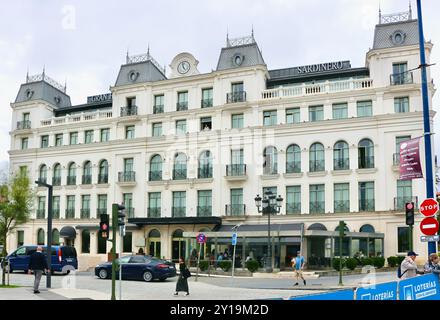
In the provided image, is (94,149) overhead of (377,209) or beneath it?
overhead

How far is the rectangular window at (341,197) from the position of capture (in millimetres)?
40969

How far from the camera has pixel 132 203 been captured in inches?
1935

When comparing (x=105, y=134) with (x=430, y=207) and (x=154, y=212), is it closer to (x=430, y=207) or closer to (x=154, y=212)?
(x=154, y=212)

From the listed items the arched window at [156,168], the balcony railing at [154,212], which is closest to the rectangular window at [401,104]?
the arched window at [156,168]

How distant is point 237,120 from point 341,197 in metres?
11.2

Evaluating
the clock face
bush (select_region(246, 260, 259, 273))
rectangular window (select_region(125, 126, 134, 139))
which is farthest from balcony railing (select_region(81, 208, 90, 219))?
bush (select_region(246, 260, 259, 273))

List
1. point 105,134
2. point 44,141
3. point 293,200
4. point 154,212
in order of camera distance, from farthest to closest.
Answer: point 44,141, point 105,134, point 154,212, point 293,200

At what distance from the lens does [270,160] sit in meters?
44.1

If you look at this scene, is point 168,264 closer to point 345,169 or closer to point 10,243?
point 345,169

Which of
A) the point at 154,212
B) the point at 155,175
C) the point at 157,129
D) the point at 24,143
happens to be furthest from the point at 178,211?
the point at 24,143

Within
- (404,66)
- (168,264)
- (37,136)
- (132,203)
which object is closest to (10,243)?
(37,136)

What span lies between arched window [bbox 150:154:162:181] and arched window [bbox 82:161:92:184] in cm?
702
